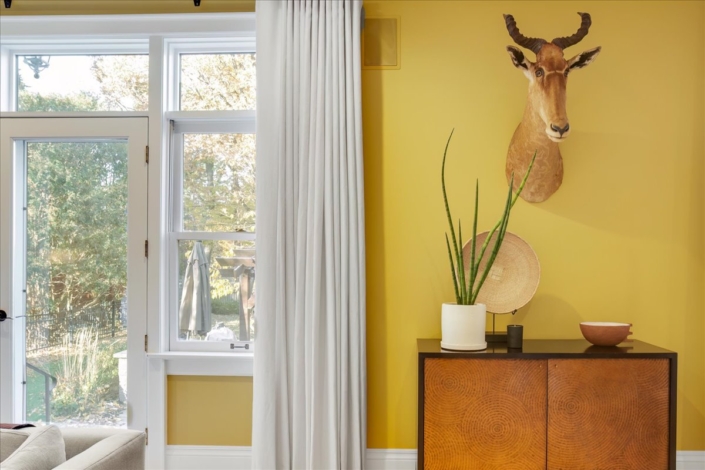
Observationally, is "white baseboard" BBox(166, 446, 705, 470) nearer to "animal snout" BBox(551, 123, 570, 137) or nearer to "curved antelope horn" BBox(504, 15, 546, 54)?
"animal snout" BBox(551, 123, 570, 137)

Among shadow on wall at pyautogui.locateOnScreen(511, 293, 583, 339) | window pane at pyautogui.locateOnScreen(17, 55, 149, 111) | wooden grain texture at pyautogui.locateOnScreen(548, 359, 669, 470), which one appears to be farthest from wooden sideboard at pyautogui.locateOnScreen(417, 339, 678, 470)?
window pane at pyautogui.locateOnScreen(17, 55, 149, 111)

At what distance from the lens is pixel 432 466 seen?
2.37 m

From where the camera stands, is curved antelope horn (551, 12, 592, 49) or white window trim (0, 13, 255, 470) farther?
white window trim (0, 13, 255, 470)

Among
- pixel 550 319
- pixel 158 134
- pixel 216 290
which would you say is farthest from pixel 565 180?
pixel 158 134

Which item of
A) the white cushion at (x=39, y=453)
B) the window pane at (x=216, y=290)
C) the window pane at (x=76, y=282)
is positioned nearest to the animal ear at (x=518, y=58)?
the window pane at (x=216, y=290)

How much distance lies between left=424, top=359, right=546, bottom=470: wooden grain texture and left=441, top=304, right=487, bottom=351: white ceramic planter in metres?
0.10

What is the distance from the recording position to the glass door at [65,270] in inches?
117

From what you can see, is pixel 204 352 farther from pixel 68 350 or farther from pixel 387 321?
pixel 387 321

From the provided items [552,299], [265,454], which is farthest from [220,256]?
[552,299]

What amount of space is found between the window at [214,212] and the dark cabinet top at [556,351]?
1.05 m

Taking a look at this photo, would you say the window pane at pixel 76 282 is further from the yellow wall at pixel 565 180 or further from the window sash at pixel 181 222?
the yellow wall at pixel 565 180

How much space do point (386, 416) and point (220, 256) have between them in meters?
1.19

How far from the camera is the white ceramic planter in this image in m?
2.41

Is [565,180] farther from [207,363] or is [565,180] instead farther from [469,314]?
[207,363]
